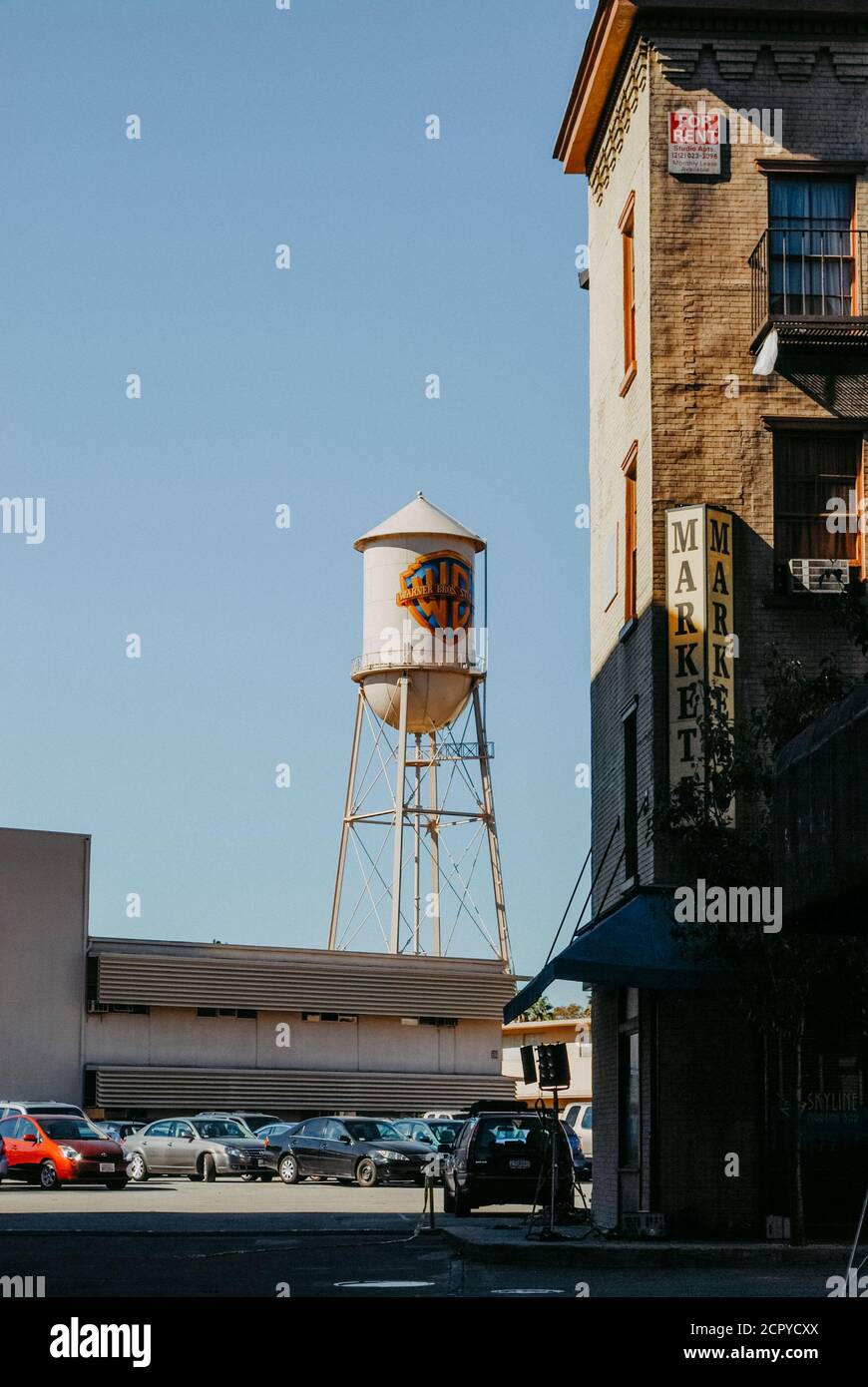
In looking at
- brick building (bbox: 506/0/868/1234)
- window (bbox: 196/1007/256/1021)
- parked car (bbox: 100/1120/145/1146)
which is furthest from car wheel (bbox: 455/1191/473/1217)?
window (bbox: 196/1007/256/1021)

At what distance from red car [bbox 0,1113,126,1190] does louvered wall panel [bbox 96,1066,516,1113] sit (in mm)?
14651

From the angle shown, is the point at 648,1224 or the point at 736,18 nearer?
the point at 648,1224

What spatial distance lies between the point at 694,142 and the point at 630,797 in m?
8.08

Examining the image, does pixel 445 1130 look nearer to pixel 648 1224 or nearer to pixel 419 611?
pixel 419 611

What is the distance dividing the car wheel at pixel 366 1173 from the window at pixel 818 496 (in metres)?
20.9

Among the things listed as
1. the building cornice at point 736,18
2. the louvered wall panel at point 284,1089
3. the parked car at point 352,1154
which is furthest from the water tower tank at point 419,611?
the building cornice at point 736,18

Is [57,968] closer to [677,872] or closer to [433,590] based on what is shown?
[433,590]

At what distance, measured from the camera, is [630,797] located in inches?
998

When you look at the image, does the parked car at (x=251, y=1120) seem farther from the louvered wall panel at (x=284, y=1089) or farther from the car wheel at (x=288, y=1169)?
the louvered wall panel at (x=284, y=1089)

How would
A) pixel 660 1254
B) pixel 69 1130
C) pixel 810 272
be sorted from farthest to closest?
pixel 69 1130, pixel 810 272, pixel 660 1254

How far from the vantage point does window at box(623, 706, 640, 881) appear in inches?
990

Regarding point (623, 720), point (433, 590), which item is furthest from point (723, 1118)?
point (433, 590)

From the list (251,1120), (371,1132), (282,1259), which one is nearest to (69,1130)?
(371,1132)

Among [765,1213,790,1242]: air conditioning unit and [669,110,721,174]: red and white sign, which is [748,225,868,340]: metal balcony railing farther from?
[765,1213,790,1242]: air conditioning unit
